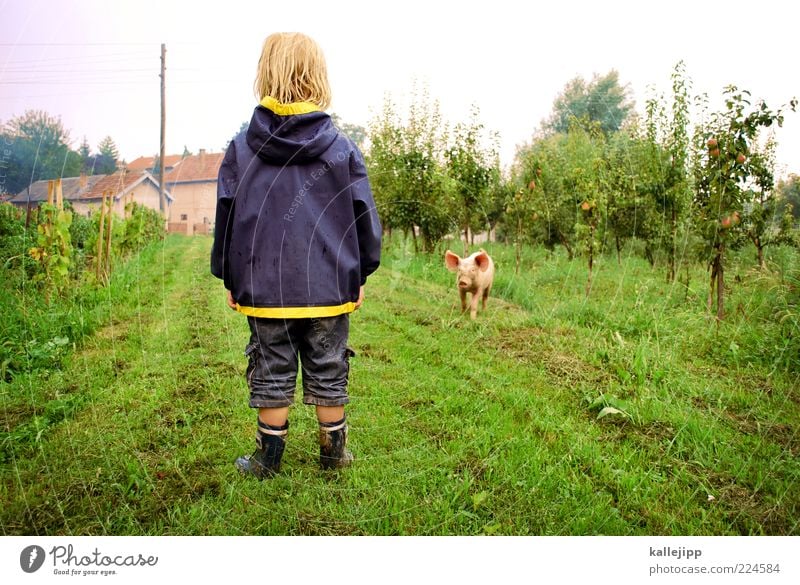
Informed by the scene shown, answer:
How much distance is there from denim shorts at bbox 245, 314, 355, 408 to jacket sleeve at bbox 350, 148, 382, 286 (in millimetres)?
264

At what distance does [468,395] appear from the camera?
273cm

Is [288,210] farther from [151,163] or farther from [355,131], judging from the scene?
[355,131]

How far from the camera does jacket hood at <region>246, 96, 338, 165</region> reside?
1817 millimetres

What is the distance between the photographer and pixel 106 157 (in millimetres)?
2600

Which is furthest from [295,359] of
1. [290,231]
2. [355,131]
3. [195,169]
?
[355,131]

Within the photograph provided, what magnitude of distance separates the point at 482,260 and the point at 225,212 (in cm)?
254

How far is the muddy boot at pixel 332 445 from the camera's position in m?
2.04

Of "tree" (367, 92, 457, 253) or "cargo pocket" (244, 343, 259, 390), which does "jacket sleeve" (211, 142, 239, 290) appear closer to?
"cargo pocket" (244, 343, 259, 390)

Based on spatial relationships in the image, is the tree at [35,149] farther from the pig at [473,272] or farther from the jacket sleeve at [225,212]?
the pig at [473,272]

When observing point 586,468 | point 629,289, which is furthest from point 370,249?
point 629,289

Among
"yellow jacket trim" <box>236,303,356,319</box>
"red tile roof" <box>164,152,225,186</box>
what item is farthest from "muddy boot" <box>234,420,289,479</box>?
"red tile roof" <box>164,152,225,186</box>

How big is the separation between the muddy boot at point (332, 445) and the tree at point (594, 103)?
7.28 ft
